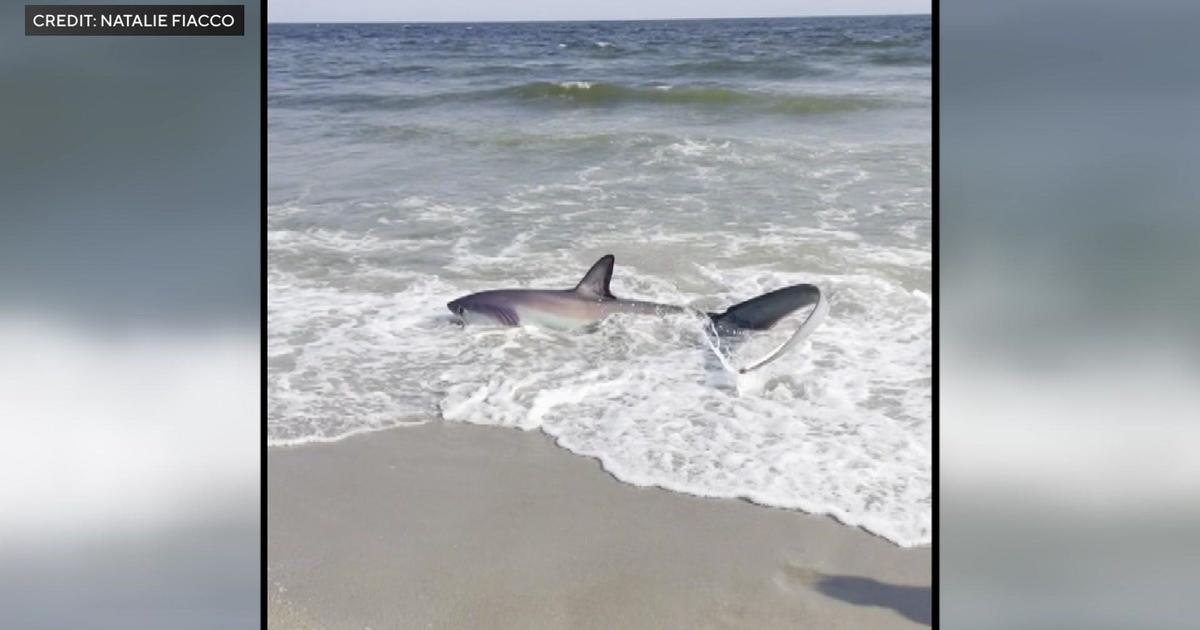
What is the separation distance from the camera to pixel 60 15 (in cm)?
236

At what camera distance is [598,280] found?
11.3 ft

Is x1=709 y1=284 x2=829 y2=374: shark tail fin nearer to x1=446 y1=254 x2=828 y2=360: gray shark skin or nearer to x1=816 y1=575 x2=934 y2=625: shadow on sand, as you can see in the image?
x1=446 y1=254 x2=828 y2=360: gray shark skin

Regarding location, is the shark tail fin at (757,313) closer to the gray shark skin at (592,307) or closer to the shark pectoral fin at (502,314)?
the gray shark skin at (592,307)

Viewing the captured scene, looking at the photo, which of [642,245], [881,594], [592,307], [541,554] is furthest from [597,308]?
[881,594]

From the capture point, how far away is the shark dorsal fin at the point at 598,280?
11.2ft

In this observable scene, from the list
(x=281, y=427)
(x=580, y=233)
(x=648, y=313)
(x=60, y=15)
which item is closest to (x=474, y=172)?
(x=580, y=233)

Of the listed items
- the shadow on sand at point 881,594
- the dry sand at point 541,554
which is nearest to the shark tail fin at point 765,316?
the dry sand at point 541,554

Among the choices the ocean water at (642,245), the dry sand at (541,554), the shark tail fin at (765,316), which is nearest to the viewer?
the dry sand at (541,554)

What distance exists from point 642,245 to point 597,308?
3.30ft

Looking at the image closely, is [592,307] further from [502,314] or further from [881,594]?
[881,594]

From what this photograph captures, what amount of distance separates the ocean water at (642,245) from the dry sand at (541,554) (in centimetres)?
11

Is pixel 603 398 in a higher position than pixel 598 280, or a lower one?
lower

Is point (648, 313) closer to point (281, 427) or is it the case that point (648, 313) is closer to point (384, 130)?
point (281, 427)

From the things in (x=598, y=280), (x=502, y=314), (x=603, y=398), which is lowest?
(x=603, y=398)
